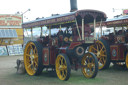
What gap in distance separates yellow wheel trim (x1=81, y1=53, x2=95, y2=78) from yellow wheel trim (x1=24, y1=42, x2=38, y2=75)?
1883mm

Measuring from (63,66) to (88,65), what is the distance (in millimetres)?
802

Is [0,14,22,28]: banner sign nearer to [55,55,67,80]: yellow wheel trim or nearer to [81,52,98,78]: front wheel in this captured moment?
[55,55,67,80]: yellow wheel trim

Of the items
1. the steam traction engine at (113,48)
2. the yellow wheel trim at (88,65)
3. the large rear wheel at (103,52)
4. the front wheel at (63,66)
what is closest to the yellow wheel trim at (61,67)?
the front wheel at (63,66)

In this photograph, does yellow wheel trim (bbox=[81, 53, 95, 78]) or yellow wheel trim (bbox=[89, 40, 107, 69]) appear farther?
yellow wheel trim (bbox=[89, 40, 107, 69])

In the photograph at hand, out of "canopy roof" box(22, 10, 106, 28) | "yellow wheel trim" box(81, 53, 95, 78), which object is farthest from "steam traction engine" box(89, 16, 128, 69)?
"yellow wheel trim" box(81, 53, 95, 78)

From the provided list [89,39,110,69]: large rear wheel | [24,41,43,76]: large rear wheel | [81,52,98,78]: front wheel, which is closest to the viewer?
[81,52,98,78]: front wheel

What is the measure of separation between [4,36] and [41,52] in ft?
48.4

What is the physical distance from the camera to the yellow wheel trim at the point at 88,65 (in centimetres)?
691

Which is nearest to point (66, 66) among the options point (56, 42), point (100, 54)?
point (56, 42)

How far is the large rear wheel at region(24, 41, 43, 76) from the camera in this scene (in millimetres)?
7891

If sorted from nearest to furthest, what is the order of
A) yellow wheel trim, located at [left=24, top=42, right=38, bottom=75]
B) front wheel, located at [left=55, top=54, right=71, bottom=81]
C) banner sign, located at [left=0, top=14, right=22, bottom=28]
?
1. front wheel, located at [left=55, top=54, right=71, bottom=81]
2. yellow wheel trim, located at [left=24, top=42, right=38, bottom=75]
3. banner sign, located at [left=0, top=14, right=22, bottom=28]

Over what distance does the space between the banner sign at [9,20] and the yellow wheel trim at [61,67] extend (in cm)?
1755

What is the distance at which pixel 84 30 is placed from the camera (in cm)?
737

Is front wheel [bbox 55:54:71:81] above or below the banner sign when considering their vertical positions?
below
